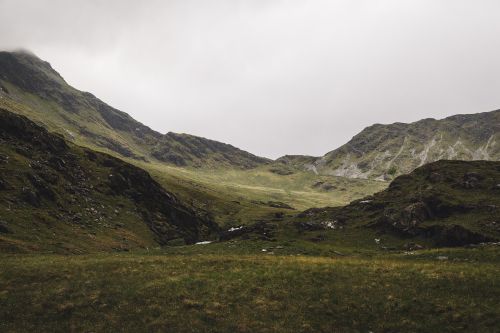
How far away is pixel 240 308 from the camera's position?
104 ft

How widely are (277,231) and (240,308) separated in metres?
52.0

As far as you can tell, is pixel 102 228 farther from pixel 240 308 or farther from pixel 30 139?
pixel 240 308

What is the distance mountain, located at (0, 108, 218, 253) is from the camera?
61.0 meters

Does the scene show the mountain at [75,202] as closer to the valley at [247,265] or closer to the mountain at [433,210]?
the valley at [247,265]

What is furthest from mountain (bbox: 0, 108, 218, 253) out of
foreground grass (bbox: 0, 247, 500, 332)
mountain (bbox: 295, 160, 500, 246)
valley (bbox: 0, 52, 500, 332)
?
mountain (bbox: 295, 160, 500, 246)

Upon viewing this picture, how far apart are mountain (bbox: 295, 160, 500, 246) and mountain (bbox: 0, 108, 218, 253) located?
31928 mm

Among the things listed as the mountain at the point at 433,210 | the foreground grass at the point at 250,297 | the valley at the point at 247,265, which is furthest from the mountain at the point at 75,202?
the mountain at the point at 433,210

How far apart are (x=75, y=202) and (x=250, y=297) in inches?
2228

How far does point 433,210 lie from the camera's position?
77438mm

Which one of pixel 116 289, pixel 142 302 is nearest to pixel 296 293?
pixel 142 302

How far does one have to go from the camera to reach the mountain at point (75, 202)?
61041 millimetres

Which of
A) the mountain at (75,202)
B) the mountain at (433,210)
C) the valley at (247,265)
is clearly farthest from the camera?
the mountain at (433,210)

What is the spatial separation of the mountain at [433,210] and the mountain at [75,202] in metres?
31.9

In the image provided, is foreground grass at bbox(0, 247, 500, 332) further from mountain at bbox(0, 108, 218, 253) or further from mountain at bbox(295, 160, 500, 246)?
mountain at bbox(295, 160, 500, 246)
